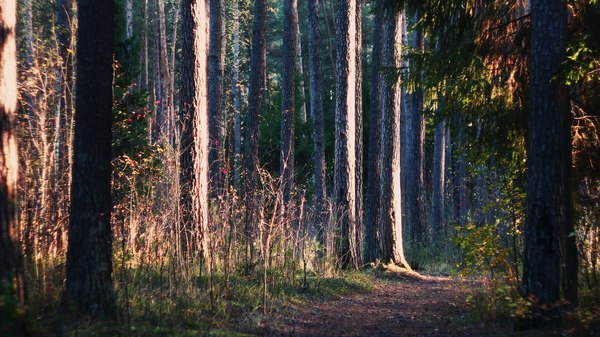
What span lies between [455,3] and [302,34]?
35878 millimetres

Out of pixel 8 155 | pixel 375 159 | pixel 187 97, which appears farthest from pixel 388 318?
pixel 375 159

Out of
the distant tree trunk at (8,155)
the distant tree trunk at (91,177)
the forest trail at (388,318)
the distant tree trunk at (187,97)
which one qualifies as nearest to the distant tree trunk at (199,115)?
the distant tree trunk at (187,97)

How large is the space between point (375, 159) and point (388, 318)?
7878 mm

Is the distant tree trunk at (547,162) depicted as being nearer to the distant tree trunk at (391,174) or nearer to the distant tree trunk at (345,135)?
the distant tree trunk at (345,135)

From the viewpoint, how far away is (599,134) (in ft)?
26.8

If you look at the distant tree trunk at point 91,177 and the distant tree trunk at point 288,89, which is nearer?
the distant tree trunk at point 91,177

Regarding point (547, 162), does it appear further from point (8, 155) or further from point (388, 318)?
point (8, 155)

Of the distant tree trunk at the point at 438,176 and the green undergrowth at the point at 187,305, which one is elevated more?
the distant tree trunk at the point at 438,176

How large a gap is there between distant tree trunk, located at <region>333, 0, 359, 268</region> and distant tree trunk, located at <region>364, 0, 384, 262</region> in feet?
4.02

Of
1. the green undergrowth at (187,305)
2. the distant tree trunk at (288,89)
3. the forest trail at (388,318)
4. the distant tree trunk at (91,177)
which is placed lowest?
the forest trail at (388,318)

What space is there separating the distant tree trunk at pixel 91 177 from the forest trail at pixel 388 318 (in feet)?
7.25

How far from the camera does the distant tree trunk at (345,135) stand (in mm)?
13625

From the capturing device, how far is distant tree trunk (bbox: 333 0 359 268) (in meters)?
13.6

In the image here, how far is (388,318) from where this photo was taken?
901 centimetres
